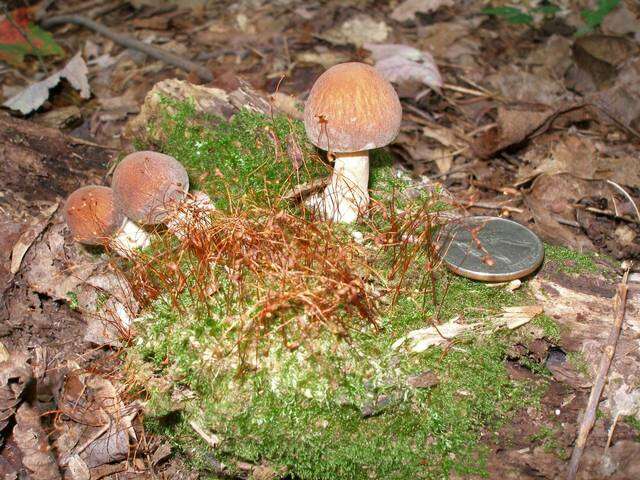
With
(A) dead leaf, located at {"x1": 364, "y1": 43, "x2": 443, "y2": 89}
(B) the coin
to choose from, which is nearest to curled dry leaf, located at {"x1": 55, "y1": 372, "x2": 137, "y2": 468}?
(B) the coin

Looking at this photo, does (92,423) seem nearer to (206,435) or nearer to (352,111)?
(206,435)

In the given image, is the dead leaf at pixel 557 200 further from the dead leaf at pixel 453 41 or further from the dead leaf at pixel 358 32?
the dead leaf at pixel 358 32

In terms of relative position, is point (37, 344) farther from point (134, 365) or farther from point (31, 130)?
point (31, 130)

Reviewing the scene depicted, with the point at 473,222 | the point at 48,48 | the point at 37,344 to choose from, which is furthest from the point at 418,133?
the point at 48,48

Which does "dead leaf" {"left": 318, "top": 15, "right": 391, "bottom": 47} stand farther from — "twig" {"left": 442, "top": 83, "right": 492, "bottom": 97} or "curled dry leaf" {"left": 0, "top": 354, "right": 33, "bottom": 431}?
"curled dry leaf" {"left": 0, "top": 354, "right": 33, "bottom": 431}

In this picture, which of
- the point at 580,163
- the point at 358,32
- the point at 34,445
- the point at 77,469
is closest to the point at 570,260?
the point at 580,163
